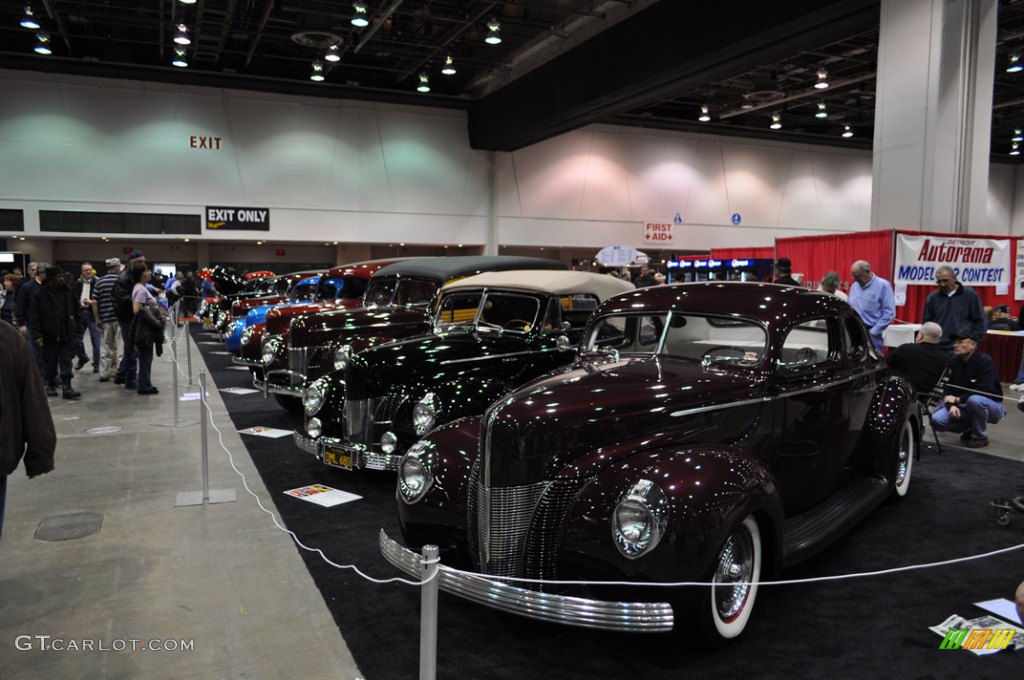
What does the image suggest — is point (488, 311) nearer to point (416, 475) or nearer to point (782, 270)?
point (416, 475)

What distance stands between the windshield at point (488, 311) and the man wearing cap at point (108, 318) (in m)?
5.50

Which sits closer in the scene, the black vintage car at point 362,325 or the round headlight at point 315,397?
the round headlight at point 315,397

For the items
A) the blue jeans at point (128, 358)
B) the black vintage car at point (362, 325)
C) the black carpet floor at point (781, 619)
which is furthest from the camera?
the blue jeans at point (128, 358)

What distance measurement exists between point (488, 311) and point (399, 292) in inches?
101

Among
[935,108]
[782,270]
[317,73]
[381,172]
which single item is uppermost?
[317,73]

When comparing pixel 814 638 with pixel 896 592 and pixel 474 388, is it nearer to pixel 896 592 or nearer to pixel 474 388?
pixel 896 592

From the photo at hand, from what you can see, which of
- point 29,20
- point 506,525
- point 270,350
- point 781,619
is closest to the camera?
point 506,525

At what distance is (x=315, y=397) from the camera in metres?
5.80

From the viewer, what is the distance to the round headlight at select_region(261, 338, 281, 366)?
8.01 metres

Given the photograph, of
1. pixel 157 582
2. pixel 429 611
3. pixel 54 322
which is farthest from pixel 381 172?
pixel 429 611

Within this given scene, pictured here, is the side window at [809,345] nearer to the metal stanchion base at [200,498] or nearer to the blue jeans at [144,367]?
the metal stanchion base at [200,498]

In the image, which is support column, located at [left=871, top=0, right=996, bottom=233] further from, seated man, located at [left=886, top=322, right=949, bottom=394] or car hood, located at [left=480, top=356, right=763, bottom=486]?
car hood, located at [left=480, top=356, right=763, bottom=486]

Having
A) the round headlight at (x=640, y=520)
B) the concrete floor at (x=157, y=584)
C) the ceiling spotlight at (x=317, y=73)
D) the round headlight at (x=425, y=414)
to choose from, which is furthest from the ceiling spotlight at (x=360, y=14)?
the round headlight at (x=640, y=520)

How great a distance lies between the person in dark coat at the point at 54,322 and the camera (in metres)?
8.66
